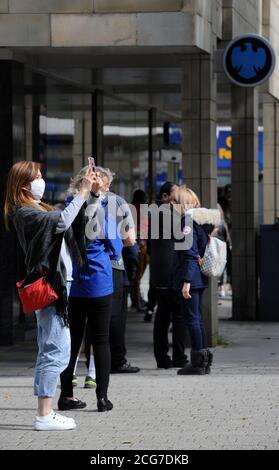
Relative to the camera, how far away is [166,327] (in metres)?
12.9

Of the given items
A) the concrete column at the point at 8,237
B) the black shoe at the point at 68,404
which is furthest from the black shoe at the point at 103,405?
the concrete column at the point at 8,237

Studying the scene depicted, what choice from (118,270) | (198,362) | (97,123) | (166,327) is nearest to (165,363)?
(166,327)

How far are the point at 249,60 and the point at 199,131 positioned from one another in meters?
1.24

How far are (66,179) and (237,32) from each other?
3.29 meters

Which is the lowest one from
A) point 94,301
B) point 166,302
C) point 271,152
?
point 166,302

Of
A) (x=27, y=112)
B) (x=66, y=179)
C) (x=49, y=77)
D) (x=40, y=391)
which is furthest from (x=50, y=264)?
(x=66, y=179)

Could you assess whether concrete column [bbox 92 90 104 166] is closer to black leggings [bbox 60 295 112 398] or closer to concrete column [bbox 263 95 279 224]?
concrete column [bbox 263 95 279 224]

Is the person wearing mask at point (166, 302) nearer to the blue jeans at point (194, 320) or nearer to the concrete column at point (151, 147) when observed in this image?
the blue jeans at point (194, 320)

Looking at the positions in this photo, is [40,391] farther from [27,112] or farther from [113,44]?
[27,112]

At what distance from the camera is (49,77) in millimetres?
16797

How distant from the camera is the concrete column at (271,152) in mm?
21938

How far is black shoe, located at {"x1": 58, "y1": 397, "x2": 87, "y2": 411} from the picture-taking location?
10.2 meters

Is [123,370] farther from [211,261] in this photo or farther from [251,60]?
[251,60]

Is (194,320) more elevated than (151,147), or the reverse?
(151,147)
